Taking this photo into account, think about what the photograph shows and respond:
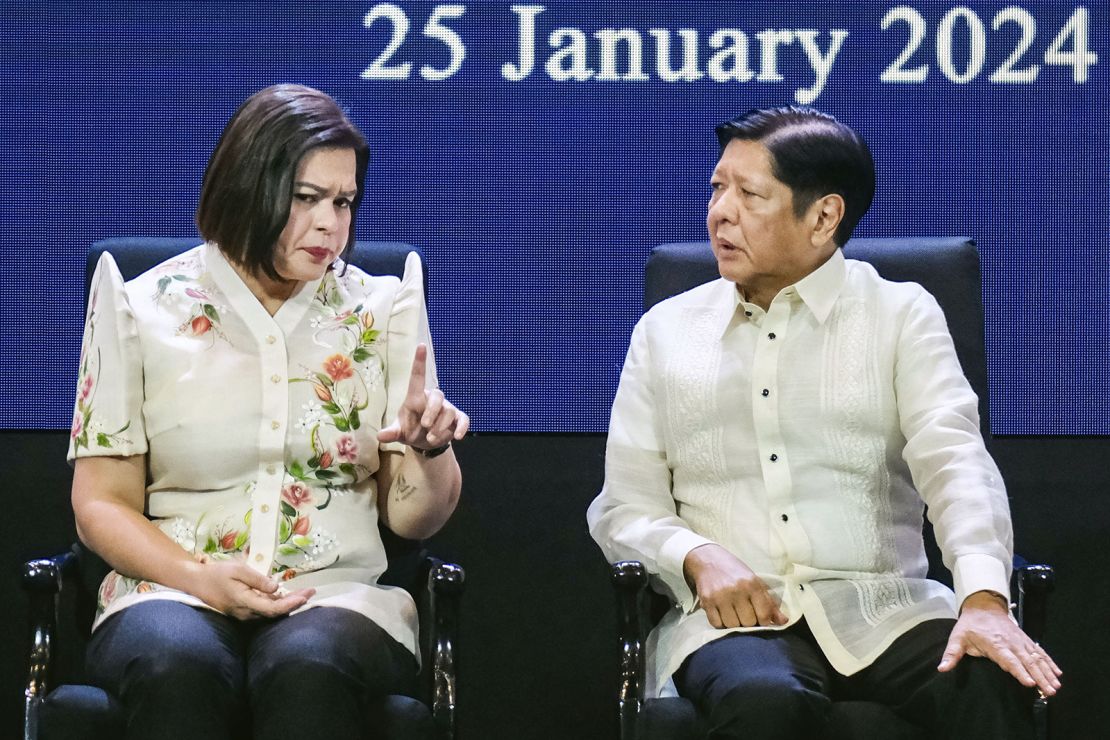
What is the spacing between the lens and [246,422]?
237 centimetres

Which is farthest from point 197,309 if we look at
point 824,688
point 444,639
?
point 824,688

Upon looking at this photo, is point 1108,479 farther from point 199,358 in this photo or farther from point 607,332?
point 199,358

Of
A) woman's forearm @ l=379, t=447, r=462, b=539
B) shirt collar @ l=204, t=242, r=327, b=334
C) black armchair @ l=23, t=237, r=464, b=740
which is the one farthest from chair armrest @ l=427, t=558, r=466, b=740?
shirt collar @ l=204, t=242, r=327, b=334

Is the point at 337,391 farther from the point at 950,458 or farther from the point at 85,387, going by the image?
the point at 950,458

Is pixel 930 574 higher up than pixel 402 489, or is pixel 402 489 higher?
pixel 402 489

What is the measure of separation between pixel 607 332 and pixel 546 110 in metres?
0.49

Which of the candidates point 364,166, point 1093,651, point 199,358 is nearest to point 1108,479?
point 1093,651

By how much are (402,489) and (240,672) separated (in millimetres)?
420

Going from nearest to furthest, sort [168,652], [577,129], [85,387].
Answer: [168,652], [85,387], [577,129]

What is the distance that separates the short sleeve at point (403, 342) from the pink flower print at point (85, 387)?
0.47 m

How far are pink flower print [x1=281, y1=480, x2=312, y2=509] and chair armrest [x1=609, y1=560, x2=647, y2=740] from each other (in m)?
0.50

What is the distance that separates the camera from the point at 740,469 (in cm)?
251

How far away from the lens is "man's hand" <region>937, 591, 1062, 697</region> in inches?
80.6

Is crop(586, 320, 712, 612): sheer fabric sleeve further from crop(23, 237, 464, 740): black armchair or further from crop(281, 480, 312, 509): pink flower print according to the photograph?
crop(281, 480, 312, 509): pink flower print
